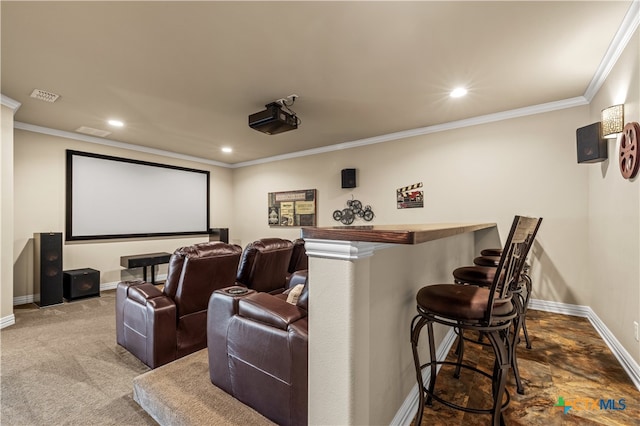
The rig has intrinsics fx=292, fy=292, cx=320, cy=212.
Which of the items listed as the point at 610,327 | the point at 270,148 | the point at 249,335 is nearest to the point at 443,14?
the point at 249,335

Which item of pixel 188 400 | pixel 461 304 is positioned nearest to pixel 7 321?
pixel 188 400

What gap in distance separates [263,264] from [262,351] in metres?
1.34

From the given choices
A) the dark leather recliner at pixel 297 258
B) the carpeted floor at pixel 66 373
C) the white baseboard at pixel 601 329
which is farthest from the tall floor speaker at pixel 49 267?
the white baseboard at pixel 601 329

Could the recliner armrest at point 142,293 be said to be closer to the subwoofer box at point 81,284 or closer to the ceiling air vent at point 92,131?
the subwoofer box at point 81,284

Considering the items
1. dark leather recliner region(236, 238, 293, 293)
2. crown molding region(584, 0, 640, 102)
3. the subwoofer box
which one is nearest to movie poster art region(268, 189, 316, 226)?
dark leather recliner region(236, 238, 293, 293)

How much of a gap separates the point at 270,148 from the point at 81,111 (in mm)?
2971

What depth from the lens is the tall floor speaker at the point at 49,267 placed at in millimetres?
4109

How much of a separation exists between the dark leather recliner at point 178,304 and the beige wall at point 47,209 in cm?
321

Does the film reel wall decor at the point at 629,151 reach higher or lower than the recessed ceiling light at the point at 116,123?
lower

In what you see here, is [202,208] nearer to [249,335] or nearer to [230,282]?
[230,282]

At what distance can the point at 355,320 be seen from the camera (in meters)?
1.12

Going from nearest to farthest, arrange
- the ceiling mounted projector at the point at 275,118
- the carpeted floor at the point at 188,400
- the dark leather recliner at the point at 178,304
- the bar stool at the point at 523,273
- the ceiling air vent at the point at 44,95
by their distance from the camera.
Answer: the carpeted floor at the point at 188,400
the dark leather recliner at the point at 178,304
the bar stool at the point at 523,273
the ceiling air vent at the point at 44,95
the ceiling mounted projector at the point at 275,118

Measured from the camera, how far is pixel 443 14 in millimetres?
2068

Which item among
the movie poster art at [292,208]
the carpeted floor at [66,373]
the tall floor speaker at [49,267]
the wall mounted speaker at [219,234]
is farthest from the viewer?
the wall mounted speaker at [219,234]
